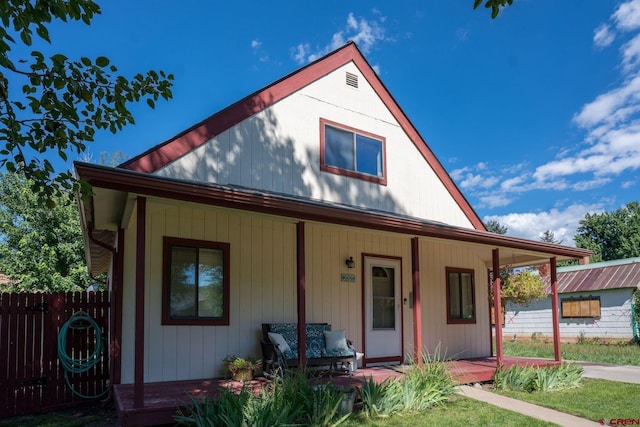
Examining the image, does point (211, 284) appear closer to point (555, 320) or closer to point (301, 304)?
point (301, 304)

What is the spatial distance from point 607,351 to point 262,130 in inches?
501

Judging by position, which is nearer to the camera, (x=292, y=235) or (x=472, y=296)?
(x=292, y=235)

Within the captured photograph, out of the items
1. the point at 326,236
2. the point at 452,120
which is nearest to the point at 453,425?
the point at 326,236

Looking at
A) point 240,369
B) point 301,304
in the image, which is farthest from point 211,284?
point 301,304

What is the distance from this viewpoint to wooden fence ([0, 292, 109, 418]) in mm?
6668

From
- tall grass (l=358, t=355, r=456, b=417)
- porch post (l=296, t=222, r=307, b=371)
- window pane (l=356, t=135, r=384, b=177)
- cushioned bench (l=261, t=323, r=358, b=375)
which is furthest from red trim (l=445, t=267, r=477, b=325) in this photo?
porch post (l=296, t=222, r=307, b=371)

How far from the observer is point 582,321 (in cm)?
1909

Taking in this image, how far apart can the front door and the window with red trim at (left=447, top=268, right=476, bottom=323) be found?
5.41 ft

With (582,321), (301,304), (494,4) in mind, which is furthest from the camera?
(582,321)

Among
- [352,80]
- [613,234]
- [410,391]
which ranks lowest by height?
[410,391]

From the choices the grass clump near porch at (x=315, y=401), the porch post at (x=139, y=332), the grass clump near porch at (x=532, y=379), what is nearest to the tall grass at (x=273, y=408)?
the grass clump near porch at (x=315, y=401)

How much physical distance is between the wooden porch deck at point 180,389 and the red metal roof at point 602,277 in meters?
10.1

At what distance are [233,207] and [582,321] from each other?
17.7 meters

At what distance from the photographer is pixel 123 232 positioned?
7.40 meters
